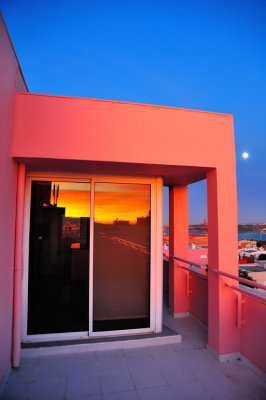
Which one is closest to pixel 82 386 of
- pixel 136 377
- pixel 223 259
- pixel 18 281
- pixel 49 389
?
pixel 49 389

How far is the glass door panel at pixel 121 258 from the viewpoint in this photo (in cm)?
343

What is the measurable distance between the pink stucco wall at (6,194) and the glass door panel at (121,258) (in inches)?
43.9

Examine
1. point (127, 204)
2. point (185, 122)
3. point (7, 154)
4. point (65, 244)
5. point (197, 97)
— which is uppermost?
point (197, 97)

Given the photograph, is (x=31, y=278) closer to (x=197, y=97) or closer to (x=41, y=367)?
(x=41, y=367)

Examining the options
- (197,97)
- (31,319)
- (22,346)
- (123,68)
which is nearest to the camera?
(22,346)

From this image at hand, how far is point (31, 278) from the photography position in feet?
10.8

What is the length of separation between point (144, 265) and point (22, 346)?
6.20ft

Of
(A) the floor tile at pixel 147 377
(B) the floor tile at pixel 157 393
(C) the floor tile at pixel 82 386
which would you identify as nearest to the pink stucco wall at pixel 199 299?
(A) the floor tile at pixel 147 377

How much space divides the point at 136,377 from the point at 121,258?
1.42m

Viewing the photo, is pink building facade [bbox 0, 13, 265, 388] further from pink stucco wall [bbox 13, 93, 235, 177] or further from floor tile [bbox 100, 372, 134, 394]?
floor tile [bbox 100, 372, 134, 394]

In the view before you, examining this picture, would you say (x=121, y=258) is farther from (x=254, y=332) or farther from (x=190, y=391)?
(x=254, y=332)

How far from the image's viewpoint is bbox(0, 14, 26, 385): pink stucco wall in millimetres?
2307

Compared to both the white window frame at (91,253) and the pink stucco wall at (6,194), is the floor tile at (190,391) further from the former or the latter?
the pink stucco wall at (6,194)

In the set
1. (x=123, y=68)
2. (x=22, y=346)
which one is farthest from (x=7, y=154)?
(x=123, y=68)
